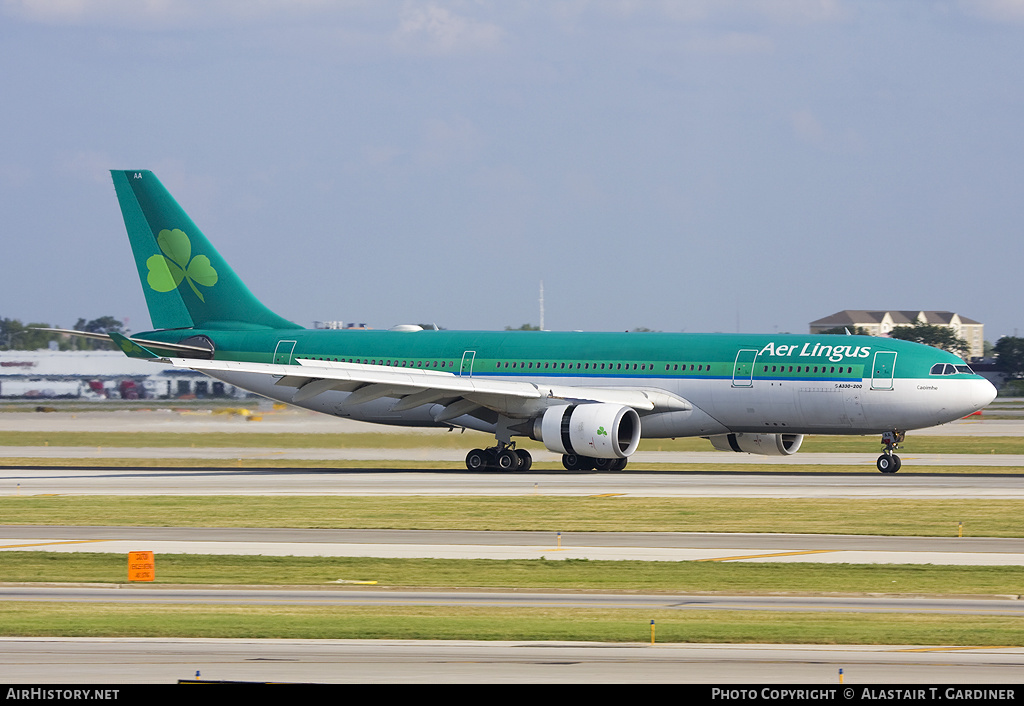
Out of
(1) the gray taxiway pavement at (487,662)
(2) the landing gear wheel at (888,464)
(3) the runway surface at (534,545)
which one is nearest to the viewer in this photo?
(1) the gray taxiway pavement at (487,662)

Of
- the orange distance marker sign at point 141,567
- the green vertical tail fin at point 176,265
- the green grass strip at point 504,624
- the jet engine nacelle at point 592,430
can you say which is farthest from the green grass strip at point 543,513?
the green vertical tail fin at point 176,265

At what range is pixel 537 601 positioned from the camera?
20875 millimetres

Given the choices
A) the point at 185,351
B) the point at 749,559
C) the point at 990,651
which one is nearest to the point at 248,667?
the point at 990,651

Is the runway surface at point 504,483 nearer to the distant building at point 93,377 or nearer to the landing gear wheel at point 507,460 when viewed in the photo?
the landing gear wheel at point 507,460

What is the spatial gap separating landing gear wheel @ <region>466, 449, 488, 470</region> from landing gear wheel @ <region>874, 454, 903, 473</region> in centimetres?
1353

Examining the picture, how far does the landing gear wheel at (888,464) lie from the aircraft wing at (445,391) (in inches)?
262

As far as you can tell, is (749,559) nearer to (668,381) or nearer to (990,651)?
(990,651)

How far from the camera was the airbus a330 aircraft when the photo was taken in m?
46.2

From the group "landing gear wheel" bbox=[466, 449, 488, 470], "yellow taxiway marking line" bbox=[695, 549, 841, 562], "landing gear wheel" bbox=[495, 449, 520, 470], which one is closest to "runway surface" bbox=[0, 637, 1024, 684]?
"yellow taxiway marking line" bbox=[695, 549, 841, 562]

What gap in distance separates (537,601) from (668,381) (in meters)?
28.3

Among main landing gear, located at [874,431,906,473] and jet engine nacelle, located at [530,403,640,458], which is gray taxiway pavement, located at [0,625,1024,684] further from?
A: main landing gear, located at [874,431,906,473]

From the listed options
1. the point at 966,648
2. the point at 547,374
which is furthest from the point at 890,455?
the point at 966,648

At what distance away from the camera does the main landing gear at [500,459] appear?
Result: 1943 inches

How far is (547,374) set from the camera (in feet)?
166
